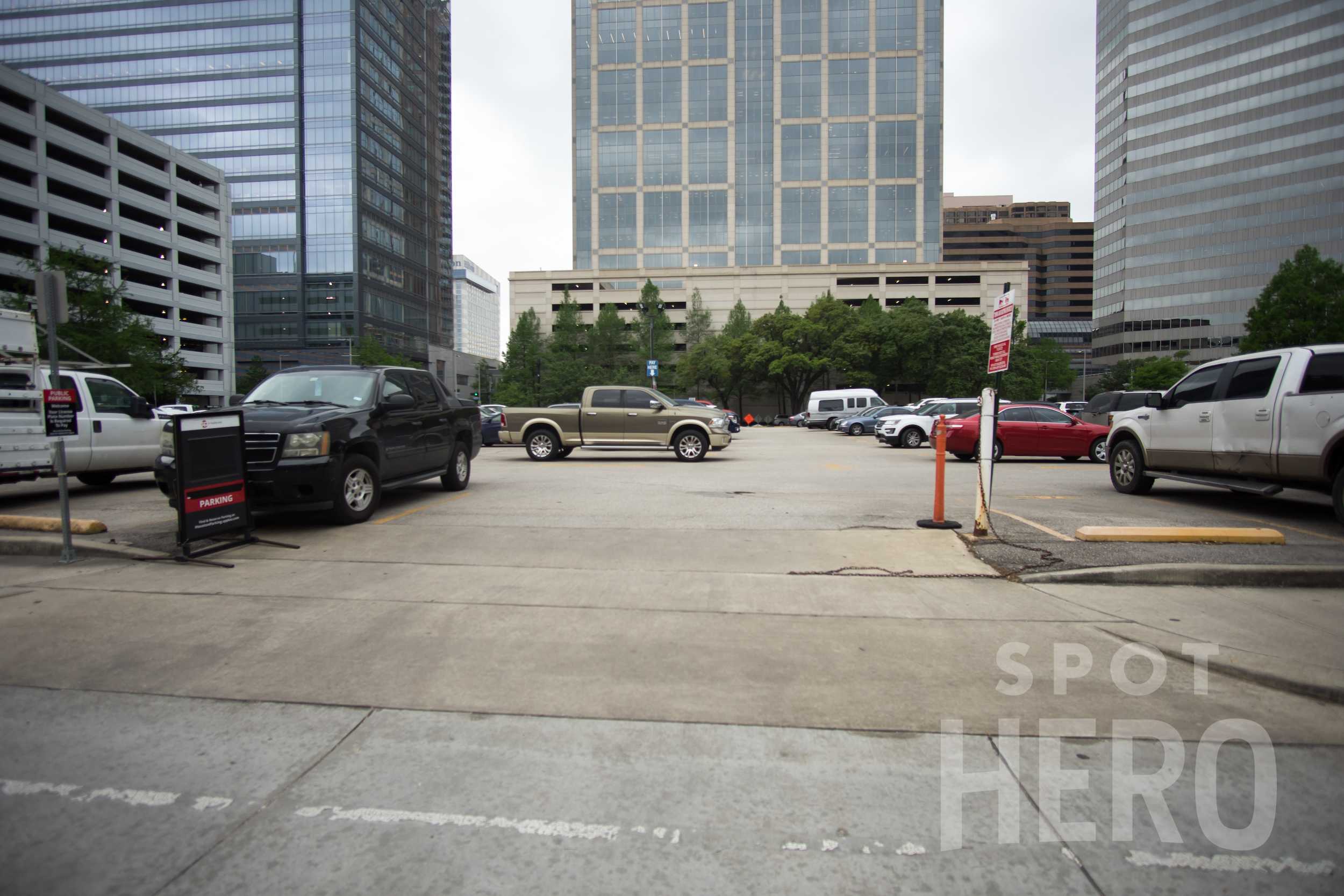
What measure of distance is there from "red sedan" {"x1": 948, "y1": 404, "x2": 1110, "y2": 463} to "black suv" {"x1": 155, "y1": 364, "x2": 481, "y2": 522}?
1270 centimetres

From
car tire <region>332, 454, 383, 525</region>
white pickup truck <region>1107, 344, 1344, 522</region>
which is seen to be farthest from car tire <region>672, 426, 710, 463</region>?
car tire <region>332, 454, 383, 525</region>

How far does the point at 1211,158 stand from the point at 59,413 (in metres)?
131

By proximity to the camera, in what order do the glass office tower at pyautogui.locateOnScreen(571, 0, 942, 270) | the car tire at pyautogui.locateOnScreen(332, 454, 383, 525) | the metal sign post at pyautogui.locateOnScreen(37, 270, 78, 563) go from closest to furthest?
the metal sign post at pyautogui.locateOnScreen(37, 270, 78, 563) → the car tire at pyautogui.locateOnScreen(332, 454, 383, 525) → the glass office tower at pyautogui.locateOnScreen(571, 0, 942, 270)

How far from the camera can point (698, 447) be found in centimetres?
1802

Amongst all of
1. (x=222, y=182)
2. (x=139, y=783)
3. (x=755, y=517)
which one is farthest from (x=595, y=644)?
(x=222, y=182)

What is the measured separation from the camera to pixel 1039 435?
1780cm

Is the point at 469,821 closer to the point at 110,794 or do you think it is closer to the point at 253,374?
the point at 110,794

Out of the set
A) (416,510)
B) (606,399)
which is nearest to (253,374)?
(606,399)

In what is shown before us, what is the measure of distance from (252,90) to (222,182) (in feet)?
56.5

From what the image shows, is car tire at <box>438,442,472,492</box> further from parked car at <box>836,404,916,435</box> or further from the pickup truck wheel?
parked car at <box>836,404,916,435</box>

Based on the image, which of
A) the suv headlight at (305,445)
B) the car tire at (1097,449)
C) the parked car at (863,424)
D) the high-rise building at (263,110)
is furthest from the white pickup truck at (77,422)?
the high-rise building at (263,110)

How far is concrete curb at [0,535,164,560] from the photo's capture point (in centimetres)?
670

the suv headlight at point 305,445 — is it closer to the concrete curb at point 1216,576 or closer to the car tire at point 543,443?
the concrete curb at point 1216,576

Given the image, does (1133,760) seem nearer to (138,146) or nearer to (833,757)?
(833,757)
